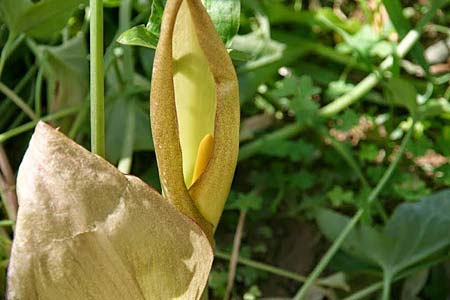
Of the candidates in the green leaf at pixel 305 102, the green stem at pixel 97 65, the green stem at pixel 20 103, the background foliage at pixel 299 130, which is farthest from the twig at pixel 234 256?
the green stem at pixel 97 65

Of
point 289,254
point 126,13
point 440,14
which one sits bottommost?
point 289,254

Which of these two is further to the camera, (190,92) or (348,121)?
(348,121)

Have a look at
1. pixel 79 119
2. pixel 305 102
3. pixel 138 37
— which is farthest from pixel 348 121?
pixel 138 37

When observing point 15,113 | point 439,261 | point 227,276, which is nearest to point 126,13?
point 15,113

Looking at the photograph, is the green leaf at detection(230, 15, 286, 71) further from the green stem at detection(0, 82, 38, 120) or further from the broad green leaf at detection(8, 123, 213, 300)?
the broad green leaf at detection(8, 123, 213, 300)

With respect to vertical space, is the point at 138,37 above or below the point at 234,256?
above

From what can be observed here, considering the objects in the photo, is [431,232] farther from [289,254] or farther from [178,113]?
[178,113]

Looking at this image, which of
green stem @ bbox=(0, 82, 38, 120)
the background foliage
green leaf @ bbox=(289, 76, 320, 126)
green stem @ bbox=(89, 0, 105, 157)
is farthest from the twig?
green stem @ bbox=(89, 0, 105, 157)

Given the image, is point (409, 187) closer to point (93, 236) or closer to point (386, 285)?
point (386, 285)
